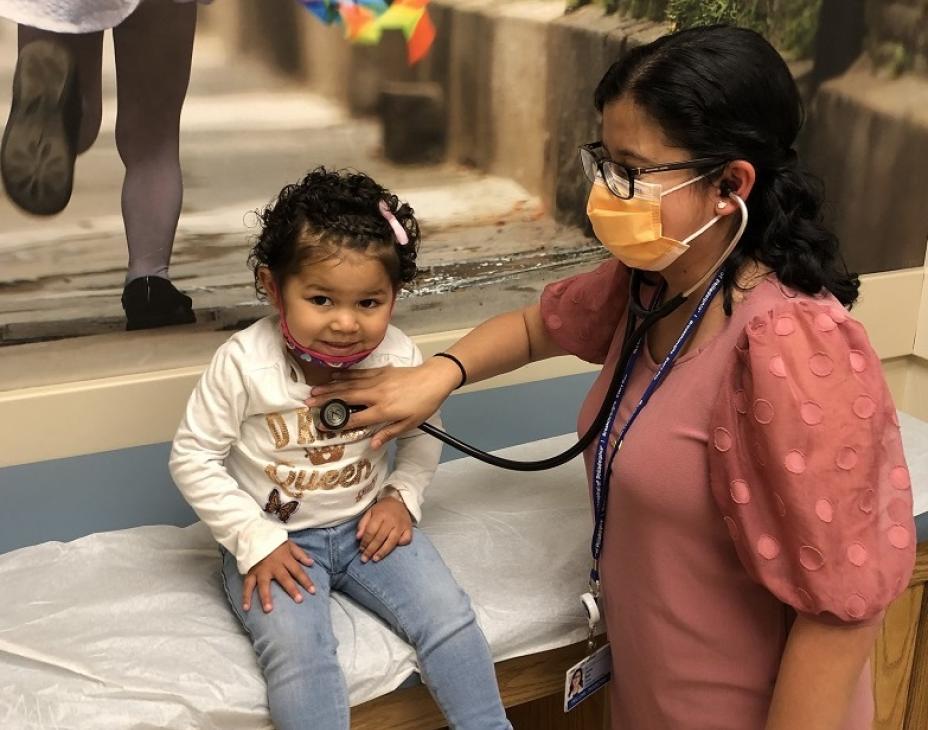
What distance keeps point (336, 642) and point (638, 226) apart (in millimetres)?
667

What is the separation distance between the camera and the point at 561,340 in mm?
1445

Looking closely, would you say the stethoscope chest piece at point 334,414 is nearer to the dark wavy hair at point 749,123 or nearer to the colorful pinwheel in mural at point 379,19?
the dark wavy hair at point 749,123

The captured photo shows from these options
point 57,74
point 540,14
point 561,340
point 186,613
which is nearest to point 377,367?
point 561,340

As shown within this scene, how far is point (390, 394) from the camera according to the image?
1301mm

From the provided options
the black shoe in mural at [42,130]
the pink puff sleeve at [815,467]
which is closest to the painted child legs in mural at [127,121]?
the black shoe in mural at [42,130]

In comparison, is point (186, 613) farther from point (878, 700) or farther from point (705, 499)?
point (878, 700)

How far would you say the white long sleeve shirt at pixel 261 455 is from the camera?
1.22m

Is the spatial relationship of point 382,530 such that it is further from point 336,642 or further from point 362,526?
point 336,642

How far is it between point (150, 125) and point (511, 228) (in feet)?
2.40

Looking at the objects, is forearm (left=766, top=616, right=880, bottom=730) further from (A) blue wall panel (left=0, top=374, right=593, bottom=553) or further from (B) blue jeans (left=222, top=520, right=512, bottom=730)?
(A) blue wall panel (left=0, top=374, right=593, bottom=553)

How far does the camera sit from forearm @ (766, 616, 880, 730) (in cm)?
96

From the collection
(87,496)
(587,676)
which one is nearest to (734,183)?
(587,676)

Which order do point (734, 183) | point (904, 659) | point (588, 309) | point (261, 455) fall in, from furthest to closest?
point (904, 659) → point (588, 309) → point (261, 455) → point (734, 183)

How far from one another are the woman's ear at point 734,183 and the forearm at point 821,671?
46 centimetres
